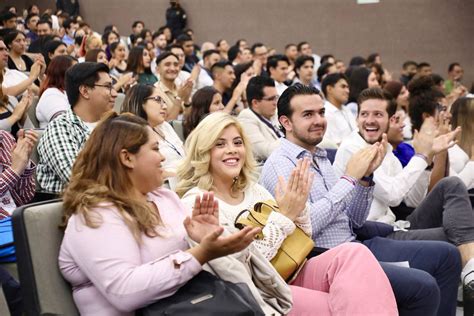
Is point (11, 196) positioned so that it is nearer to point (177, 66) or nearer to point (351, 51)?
point (177, 66)

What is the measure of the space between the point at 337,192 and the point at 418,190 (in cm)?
114

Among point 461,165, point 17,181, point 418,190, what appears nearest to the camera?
point 17,181

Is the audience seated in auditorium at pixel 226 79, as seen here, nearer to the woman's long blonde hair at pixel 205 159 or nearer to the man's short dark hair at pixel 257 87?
the man's short dark hair at pixel 257 87

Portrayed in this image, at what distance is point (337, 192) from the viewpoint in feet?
9.67

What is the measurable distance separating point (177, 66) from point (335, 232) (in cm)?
366

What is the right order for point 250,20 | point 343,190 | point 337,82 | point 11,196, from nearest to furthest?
point 343,190, point 11,196, point 337,82, point 250,20

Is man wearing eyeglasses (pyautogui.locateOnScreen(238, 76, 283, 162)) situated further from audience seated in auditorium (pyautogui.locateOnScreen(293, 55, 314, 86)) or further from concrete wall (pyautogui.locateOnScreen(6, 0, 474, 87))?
concrete wall (pyautogui.locateOnScreen(6, 0, 474, 87))

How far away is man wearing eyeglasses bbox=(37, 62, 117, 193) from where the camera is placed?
3.30 m

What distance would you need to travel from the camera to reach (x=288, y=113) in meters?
3.24

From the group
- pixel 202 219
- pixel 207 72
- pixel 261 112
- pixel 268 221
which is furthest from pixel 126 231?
pixel 207 72

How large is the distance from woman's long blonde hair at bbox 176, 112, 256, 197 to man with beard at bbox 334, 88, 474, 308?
890mm

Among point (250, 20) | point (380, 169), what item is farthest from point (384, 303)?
point (250, 20)

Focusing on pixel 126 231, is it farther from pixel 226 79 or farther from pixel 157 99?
pixel 226 79

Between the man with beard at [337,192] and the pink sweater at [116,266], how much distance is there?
965mm
